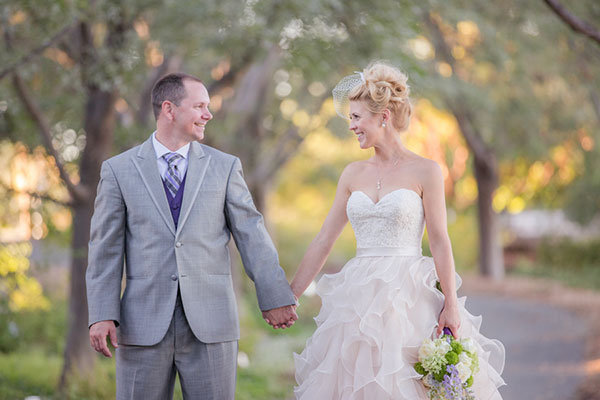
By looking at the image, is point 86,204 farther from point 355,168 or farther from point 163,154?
point 355,168

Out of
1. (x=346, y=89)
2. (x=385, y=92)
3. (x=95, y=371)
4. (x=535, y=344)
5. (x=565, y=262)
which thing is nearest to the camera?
(x=385, y=92)

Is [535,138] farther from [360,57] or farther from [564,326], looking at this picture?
[360,57]

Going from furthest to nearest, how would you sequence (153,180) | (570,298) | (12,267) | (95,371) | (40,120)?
(570,298) < (12,267) < (95,371) < (40,120) < (153,180)

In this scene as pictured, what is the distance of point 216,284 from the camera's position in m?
3.69

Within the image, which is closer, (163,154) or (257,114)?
(163,154)

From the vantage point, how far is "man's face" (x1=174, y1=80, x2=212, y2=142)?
12.0 feet

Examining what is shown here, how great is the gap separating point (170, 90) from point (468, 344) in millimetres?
2044

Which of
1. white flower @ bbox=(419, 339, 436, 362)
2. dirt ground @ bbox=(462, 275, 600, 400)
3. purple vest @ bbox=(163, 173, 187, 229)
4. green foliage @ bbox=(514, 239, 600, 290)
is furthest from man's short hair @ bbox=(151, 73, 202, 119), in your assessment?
green foliage @ bbox=(514, 239, 600, 290)

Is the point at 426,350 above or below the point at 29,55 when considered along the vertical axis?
below

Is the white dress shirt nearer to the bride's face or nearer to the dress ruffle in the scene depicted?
the bride's face

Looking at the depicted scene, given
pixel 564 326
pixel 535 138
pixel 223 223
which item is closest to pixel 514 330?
pixel 564 326

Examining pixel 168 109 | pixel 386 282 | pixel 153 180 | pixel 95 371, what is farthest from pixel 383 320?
pixel 95 371

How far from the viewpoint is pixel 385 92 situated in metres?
4.00

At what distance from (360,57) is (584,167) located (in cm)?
1298
